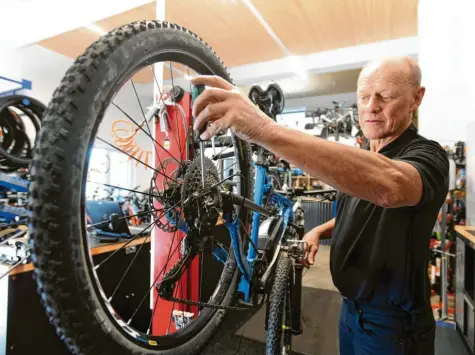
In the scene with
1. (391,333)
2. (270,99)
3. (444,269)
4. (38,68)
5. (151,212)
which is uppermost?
(38,68)

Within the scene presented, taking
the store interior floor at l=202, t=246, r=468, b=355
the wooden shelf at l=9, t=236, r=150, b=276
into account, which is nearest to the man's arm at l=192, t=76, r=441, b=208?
the wooden shelf at l=9, t=236, r=150, b=276

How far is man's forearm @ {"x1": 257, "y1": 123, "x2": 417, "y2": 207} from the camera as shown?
20.5 inches

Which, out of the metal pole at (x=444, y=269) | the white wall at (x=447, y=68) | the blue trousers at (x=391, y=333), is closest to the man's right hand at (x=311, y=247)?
the blue trousers at (x=391, y=333)

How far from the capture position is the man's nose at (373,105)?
876 millimetres

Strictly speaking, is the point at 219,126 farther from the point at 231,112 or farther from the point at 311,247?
the point at 311,247

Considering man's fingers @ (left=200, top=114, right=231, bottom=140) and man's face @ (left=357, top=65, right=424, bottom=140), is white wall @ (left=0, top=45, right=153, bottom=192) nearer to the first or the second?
man's face @ (left=357, top=65, right=424, bottom=140)

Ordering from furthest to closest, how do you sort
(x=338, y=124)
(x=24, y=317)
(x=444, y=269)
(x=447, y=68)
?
(x=338, y=124)
(x=447, y=68)
(x=444, y=269)
(x=24, y=317)

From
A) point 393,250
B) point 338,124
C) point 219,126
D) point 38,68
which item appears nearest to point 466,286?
point 393,250

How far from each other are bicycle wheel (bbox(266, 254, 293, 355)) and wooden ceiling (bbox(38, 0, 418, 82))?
3282 mm

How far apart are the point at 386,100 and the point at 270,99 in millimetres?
644

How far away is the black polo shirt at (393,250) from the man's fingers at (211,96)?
22.5 inches

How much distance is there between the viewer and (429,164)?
0.66m

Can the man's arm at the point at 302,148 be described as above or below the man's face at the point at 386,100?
below

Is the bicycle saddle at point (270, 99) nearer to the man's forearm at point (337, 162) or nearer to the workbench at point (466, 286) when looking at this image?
the man's forearm at point (337, 162)
